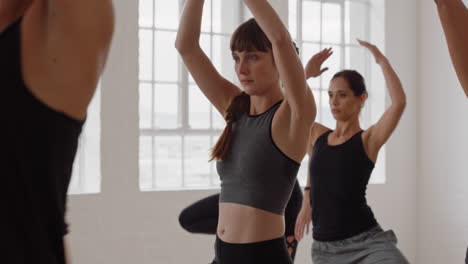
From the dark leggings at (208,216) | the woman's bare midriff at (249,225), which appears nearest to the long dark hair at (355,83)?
the dark leggings at (208,216)

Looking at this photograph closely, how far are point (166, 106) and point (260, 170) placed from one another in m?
3.01

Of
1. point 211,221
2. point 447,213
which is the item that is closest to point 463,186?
point 447,213

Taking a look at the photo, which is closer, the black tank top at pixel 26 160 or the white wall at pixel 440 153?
the black tank top at pixel 26 160

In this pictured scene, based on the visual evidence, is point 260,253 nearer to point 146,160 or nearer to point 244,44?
point 244,44

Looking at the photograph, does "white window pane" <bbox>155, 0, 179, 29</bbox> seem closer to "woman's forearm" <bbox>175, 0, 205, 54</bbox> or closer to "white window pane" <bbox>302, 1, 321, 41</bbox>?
"white window pane" <bbox>302, 1, 321, 41</bbox>

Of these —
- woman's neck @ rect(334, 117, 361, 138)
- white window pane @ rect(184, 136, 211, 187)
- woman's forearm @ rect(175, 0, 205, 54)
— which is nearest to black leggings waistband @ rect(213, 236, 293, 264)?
woman's forearm @ rect(175, 0, 205, 54)

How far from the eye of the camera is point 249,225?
194 centimetres

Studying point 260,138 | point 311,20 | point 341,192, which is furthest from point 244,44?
point 311,20

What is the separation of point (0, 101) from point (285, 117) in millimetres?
1350

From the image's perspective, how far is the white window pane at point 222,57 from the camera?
16.7 feet

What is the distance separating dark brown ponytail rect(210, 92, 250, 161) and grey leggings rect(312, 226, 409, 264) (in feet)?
3.83

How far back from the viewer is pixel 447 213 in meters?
5.34

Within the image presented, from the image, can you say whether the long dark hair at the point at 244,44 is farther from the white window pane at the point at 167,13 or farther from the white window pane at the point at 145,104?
the white window pane at the point at 167,13

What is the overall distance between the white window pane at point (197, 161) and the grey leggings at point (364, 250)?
6.90ft
